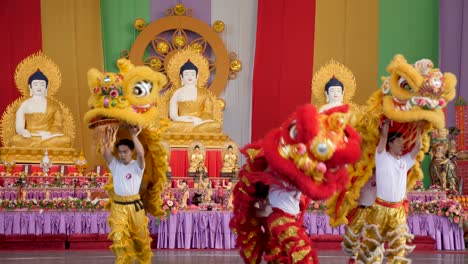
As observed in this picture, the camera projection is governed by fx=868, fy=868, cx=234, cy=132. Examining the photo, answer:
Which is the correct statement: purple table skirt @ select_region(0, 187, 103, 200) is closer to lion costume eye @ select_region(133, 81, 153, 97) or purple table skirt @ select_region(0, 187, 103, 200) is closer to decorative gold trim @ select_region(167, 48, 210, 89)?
decorative gold trim @ select_region(167, 48, 210, 89)

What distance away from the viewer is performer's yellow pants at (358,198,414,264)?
19.0ft

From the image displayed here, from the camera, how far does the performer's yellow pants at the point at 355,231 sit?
596 cm

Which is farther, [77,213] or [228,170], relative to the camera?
[228,170]

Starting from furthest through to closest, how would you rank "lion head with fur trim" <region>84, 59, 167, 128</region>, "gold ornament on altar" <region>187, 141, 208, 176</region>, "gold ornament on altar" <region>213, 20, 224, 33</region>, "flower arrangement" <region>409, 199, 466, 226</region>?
1. "gold ornament on altar" <region>213, 20, 224, 33</region>
2. "gold ornament on altar" <region>187, 141, 208, 176</region>
3. "flower arrangement" <region>409, 199, 466, 226</region>
4. "lion head with fur trim" <region>84, 59, 167, 128</region>

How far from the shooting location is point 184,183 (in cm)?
934

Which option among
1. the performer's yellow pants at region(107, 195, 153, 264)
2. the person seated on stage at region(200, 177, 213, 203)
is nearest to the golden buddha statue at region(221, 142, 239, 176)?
the person seated on stage at region(200, 177, 213, 203)

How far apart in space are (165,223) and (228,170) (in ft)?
5.72

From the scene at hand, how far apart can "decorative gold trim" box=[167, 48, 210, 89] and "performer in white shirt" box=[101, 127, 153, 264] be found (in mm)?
5530

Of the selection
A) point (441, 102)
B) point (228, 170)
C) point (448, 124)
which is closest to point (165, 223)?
point (228, 170)

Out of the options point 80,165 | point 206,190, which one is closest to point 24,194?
point 80,165

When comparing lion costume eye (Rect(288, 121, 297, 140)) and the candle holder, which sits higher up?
lion costume eye (Rect(288, 121, 297, 140))

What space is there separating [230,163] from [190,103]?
1.34 meters

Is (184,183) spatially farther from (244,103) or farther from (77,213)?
(244,103)

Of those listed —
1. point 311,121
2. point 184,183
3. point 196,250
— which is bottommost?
point 196,250
